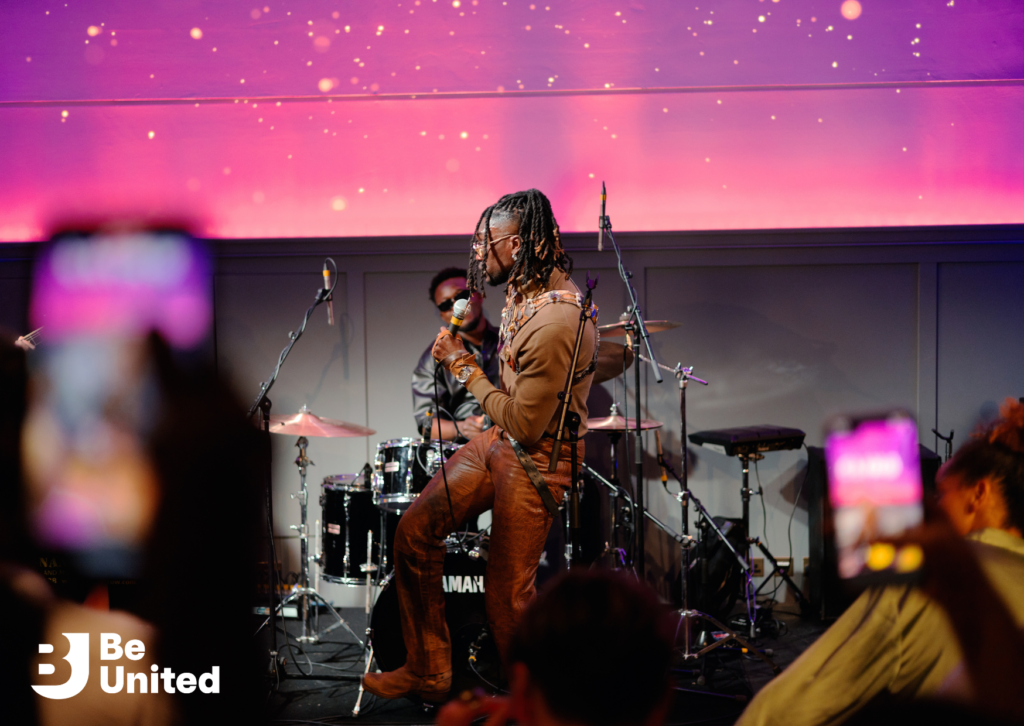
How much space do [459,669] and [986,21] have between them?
5.44 m

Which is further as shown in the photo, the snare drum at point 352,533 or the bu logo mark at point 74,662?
the snare drum at point 352,533

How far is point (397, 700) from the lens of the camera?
11.4ft

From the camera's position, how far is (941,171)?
5.21 meters

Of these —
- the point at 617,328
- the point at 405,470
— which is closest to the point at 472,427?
the point at 405,470

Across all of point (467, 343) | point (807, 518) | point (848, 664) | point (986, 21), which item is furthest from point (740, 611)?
point (986, 21)

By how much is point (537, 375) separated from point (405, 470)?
4.53 ft

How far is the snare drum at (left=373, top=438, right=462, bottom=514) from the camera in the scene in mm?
3586

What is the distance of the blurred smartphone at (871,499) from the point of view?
1.05m

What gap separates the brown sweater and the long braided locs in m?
0.20

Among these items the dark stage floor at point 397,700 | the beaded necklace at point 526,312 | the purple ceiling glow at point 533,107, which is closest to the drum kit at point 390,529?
the dark stage floor at point 397,700

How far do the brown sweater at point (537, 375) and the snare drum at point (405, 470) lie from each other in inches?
43.2

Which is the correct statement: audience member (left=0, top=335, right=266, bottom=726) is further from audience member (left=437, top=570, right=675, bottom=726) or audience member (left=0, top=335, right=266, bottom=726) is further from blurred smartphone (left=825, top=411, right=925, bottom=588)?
blurred smartphone (left=825, top=411, right=925, bottom=588)

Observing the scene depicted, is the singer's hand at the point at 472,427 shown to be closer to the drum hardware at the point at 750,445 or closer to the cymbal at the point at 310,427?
the cymbal at the point at 310,427

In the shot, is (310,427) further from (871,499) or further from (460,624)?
(871,499)
